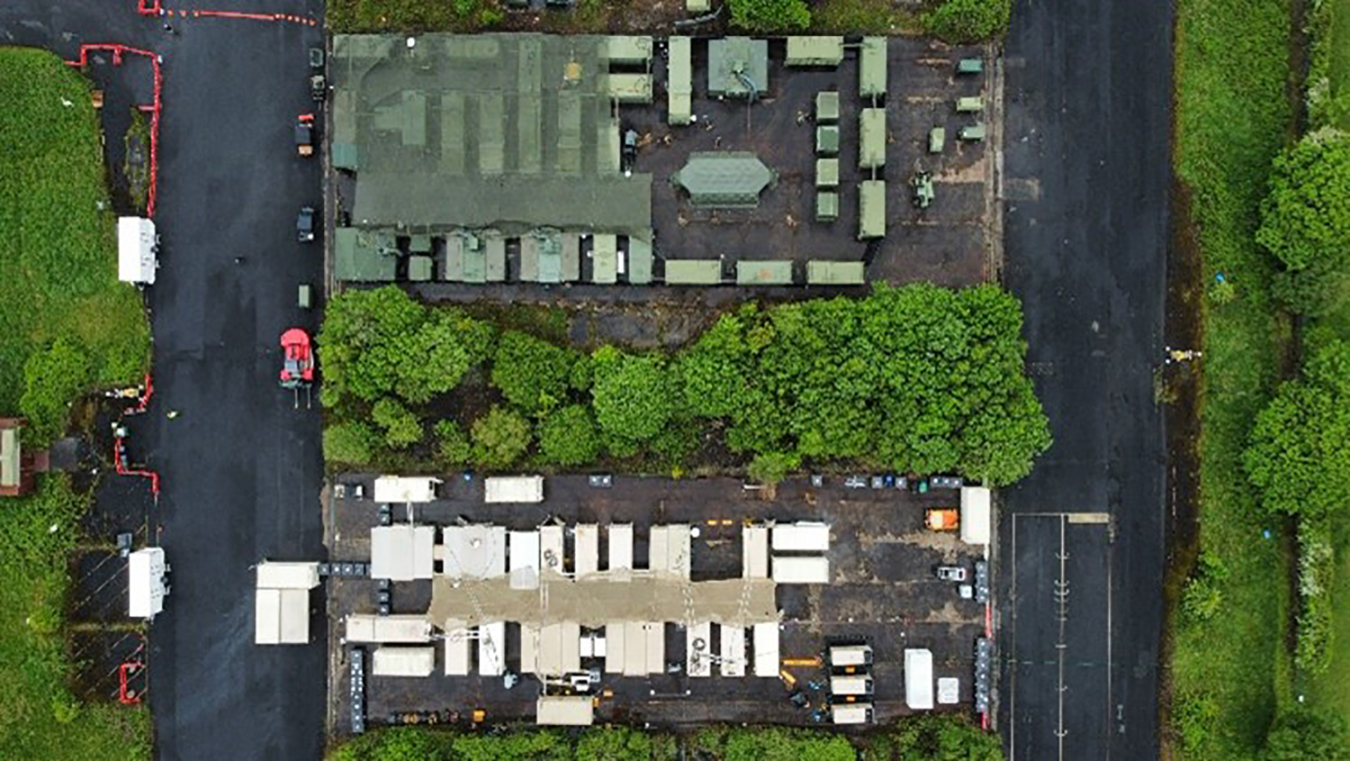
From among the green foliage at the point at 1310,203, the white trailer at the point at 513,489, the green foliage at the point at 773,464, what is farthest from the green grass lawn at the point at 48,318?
the green foliage at the point at 1310,203

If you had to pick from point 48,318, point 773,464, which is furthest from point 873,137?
point 48,318

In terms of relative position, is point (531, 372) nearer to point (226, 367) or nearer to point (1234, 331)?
point (226, 367)

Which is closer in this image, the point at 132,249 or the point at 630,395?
the point at 630,395

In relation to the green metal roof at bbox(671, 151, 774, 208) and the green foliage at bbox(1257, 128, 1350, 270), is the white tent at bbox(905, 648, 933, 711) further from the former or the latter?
the green foliage at bbox(1257, 128, 1350, 270)

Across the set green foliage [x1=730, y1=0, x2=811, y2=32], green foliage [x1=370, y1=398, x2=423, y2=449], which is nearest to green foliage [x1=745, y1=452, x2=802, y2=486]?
green foliage [x1=370, y1=398, x2=423, y2=449]

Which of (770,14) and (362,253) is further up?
(770,14)

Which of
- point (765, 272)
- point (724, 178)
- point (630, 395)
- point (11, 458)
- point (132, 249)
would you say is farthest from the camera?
point (765, 272)

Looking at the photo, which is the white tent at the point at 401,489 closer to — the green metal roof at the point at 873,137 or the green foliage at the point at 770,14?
the green metal roof at the point at 873,137

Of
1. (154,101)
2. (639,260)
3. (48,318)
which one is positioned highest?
(154,101)
